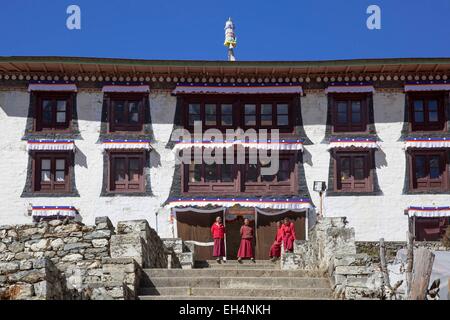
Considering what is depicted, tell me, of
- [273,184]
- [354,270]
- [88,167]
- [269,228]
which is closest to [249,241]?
[269,228]

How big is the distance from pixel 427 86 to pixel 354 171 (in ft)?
14.9

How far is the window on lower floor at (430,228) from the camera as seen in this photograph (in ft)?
110

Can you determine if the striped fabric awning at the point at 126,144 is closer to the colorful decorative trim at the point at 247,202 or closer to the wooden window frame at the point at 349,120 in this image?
the colorful decorative trim at the point at 247,202

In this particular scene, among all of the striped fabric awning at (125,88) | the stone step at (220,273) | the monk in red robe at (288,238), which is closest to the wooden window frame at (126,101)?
the striped fabric awning at (125,88)

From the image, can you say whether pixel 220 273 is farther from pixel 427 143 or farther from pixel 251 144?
pixel 427 143

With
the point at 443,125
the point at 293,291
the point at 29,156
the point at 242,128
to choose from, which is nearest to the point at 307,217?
the point at 242,128

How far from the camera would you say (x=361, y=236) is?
33625mm

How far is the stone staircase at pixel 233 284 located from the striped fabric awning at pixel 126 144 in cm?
1555

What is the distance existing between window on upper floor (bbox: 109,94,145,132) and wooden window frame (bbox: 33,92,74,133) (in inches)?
66.2

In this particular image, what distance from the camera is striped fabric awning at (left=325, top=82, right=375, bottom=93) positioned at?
34.2m

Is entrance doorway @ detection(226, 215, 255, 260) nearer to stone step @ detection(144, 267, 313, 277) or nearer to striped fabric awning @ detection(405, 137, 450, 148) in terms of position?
striped fabric awning @ detection(405, 137, 450, 148)

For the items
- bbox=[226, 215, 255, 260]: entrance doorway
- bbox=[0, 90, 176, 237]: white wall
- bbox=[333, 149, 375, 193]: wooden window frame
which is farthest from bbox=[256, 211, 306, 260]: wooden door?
bbox=[0, 90, 176, 237]: white wall
